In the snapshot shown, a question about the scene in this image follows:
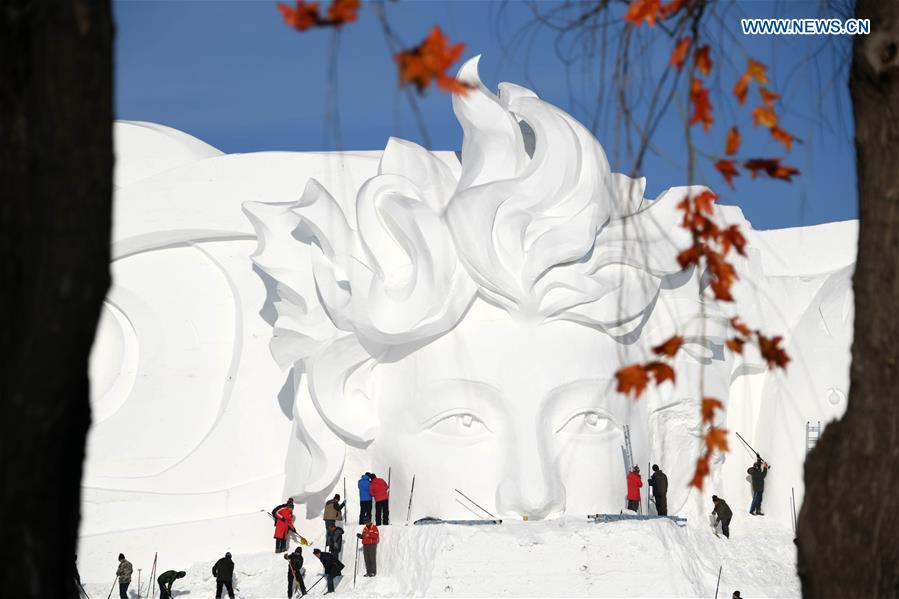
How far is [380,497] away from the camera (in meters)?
17.1

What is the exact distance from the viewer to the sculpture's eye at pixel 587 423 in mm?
16750

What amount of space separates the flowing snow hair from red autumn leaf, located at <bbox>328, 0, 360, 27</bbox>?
12.1 meters

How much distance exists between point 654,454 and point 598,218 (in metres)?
3.16

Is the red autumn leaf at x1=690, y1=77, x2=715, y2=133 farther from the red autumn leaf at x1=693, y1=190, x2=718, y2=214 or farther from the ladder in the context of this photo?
the ladder

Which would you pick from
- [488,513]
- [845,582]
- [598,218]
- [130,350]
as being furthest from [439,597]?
[845,582]

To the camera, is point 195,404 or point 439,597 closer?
point 439,597

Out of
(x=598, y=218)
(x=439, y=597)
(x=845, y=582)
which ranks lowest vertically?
(x=439, y=597)

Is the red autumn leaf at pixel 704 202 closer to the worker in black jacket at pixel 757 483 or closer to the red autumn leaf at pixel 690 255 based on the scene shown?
the red autumn leaf at pixel 690 255

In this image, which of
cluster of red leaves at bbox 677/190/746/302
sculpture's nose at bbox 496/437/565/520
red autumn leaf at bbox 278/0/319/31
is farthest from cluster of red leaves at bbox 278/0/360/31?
sculpture's nose at bbox 496/437/565/520

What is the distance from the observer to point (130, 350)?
19984 millimetres

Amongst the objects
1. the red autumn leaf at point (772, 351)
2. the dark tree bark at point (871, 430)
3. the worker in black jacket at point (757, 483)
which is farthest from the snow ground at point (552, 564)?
the red autumn leaf at point (772, 351)

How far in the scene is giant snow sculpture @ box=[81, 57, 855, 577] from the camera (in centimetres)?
1675

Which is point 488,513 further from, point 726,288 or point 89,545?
point 726,288

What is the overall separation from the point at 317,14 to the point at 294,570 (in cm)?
1232
